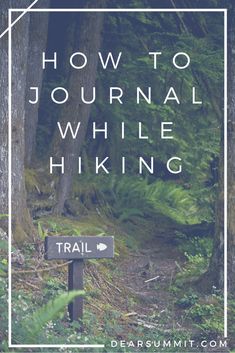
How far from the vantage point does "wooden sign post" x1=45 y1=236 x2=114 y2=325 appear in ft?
37.6

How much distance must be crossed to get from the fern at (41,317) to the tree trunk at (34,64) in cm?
544

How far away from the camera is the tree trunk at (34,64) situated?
1556 cm

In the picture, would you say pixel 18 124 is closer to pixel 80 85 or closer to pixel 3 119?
pixel 3 119

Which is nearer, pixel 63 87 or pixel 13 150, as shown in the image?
pixel 13 150

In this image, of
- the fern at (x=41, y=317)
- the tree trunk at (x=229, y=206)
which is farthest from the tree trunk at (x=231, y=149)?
the fern at (x=41, y=317)

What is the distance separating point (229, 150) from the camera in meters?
13.4

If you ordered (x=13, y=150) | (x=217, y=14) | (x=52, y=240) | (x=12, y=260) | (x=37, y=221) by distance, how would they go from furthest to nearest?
(x=217, y=14) → (x=37, y=221) → (x=13, y=150) → (x=12, y=260) → (x=52, y=240)

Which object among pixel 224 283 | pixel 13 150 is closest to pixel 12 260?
pixel 13 150

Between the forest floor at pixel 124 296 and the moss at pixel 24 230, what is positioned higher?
the moss at pixel 24 230

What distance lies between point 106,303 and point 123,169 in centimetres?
465

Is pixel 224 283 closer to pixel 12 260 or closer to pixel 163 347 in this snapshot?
pixel 163 347

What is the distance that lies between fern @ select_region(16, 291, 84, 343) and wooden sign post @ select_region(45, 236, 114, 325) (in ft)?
2.81

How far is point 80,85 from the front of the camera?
1581 centimetres

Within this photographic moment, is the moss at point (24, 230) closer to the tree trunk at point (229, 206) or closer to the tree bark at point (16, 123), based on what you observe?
the tree bark at point (16, 123)
